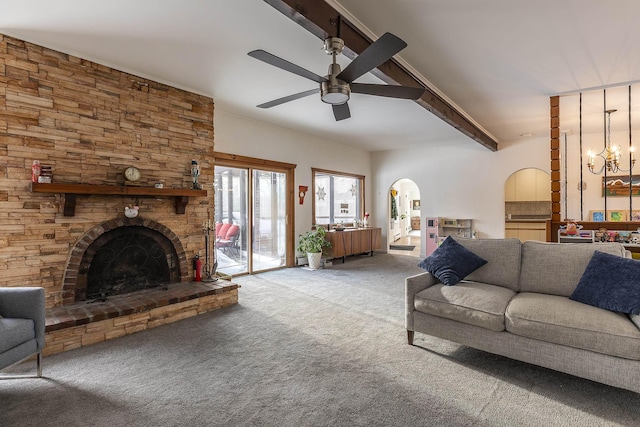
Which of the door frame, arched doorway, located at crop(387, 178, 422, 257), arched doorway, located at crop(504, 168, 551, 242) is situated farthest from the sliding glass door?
arched doorway, located at crop(504, 168, 551, 242)

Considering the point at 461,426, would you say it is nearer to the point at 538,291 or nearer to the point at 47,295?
the point at 538,291

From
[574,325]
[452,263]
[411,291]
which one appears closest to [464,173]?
[452,263]

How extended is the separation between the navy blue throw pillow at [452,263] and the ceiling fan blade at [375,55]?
1.78 metres

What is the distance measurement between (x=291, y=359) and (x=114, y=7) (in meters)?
3.14

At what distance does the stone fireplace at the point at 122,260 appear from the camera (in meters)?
3.47

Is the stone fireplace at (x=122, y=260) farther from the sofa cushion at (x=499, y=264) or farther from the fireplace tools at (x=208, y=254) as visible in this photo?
the sofa cushion at (x=499, y=264)

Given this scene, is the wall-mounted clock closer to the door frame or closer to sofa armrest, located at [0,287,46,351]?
sofa armrest, located at [0,287,46,351]

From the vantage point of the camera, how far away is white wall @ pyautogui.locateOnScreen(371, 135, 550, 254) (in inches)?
294

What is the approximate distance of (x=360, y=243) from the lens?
7.90 metres

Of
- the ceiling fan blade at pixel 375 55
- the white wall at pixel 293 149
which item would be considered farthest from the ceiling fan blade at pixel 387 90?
the white wall at pixel 293 149

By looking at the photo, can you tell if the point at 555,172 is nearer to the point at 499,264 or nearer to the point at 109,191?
the point at 499,264

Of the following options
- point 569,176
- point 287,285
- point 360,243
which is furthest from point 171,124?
point 569,176

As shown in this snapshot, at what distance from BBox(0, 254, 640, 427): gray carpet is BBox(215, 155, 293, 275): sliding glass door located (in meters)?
2.36

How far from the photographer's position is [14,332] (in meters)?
2.22
